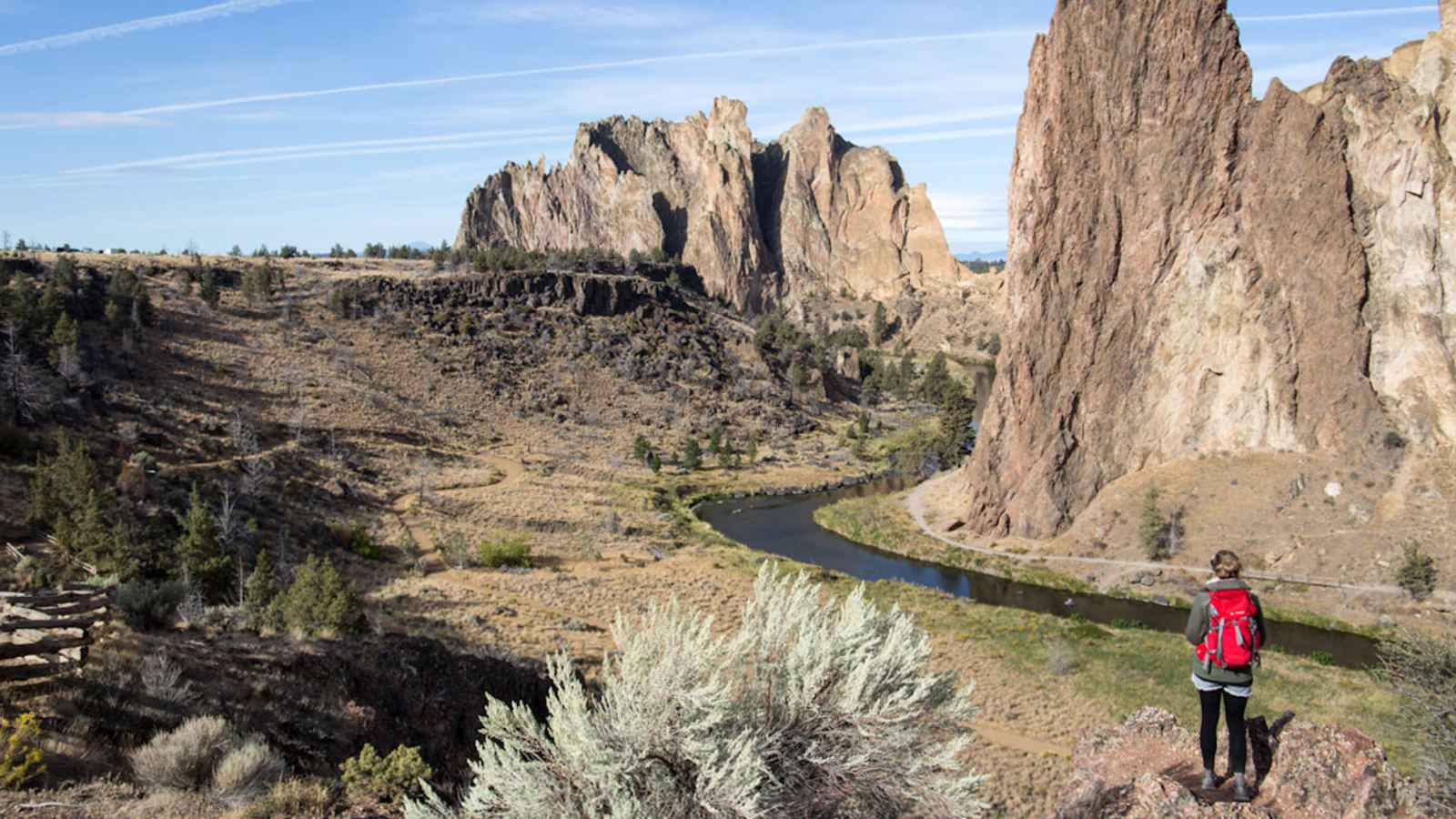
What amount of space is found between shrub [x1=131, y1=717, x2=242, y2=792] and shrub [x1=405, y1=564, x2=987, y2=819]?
3.13 meters

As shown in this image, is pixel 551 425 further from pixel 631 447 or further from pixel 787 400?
pixel 787 400

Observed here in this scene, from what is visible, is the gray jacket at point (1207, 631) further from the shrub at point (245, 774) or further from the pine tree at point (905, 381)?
the pine tree at point (905, 381)

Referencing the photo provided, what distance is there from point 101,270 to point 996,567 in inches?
3381

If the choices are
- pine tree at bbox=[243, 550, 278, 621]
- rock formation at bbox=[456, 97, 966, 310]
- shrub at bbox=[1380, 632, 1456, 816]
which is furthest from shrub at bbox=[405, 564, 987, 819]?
rock formation at bbox=[456, 97, 966, 310]

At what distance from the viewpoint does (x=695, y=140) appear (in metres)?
178

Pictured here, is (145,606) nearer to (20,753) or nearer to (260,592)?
(20,753)

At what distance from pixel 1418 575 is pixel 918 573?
23.6 meters

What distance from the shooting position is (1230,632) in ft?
26.7

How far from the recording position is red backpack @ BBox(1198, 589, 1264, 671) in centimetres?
811

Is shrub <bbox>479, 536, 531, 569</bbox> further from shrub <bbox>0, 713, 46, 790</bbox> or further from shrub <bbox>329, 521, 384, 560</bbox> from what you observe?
shrub <bbox>0, 713, 46, 790</bbox>

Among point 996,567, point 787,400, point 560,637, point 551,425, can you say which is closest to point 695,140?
point 787,400

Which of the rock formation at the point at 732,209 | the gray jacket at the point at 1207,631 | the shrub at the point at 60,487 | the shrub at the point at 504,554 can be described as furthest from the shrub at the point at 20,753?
the rock formation at the point at 732,209

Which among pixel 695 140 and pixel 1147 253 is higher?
pixel 695 140

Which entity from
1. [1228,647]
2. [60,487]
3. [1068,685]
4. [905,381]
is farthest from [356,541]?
[905,381]
